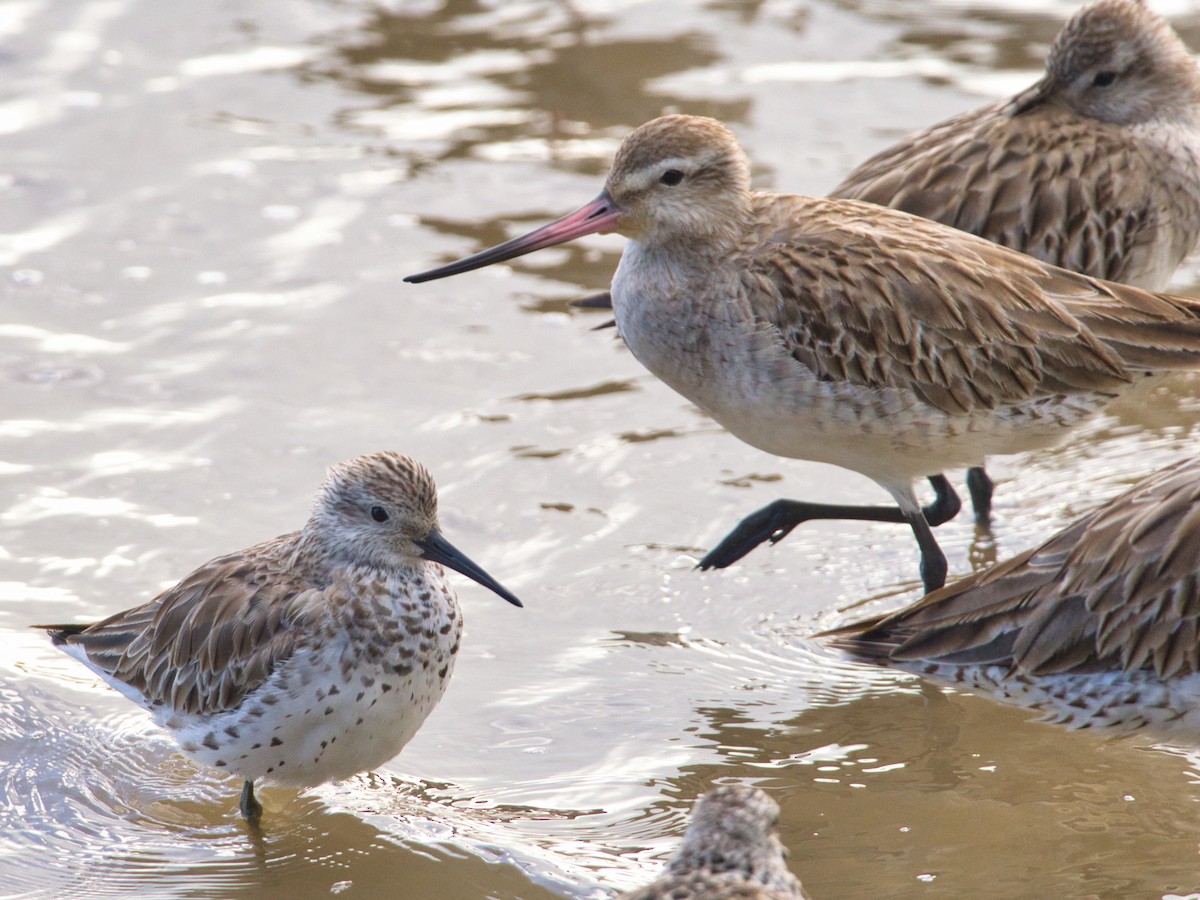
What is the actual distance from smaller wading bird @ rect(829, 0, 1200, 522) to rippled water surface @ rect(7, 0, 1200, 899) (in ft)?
3.44

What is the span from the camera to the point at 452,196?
1053cm

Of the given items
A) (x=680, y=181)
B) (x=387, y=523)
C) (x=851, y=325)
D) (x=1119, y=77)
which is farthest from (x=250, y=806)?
(x=1119, y=77)

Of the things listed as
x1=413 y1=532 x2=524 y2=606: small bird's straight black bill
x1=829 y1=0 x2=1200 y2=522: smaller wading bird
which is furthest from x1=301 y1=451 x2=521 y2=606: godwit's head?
x1=829 y1=0 x2=1200 y2=522: smaller wading bird

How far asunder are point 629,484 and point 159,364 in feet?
8.36

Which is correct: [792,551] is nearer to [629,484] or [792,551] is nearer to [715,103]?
[629,484]

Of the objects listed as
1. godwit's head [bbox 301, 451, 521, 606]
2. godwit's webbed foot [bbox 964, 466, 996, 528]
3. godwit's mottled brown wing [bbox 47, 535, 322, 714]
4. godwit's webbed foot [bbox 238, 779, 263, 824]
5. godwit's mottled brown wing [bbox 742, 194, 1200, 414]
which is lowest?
godwit's webbed foot [bbox 238, 779, 263, 824]

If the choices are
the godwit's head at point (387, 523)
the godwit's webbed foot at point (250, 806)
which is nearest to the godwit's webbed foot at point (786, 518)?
the godwit's head at point (387, 523)

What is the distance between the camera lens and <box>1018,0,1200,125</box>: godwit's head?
8.20m

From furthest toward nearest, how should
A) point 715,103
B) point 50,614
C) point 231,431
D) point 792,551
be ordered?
point 715,103 < point 231,431 < point 792,551 < point 50,614

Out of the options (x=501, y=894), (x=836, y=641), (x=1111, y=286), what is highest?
(x=1111, y=286)

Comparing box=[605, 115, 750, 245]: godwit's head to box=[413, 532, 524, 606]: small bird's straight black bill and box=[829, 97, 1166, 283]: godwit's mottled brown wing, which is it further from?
box=[413, 532, 524, 606]: small bird's straight black bill

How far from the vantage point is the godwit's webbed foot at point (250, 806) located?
595 cm

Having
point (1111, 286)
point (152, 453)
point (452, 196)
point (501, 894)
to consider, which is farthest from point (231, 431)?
point (1111, 286)

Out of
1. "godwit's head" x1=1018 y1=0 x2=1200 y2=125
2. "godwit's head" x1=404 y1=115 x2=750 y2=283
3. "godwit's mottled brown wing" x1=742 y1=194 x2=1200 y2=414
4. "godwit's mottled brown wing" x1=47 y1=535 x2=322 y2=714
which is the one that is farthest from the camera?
"godwit's head" x1=1018 y1=0 x2=1200 y2=125
